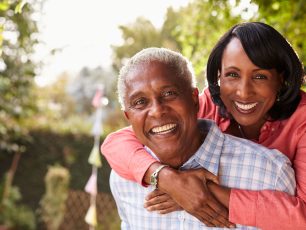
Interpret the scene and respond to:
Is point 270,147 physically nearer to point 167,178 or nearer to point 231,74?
point 231,74

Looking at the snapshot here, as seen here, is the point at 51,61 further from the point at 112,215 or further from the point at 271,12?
the point at 271,12

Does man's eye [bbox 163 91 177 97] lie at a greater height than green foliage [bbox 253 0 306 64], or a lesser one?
lesser

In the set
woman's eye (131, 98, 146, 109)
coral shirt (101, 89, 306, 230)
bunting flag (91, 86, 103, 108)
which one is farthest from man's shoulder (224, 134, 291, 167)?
bunting flag (91, 86, 103, 108)

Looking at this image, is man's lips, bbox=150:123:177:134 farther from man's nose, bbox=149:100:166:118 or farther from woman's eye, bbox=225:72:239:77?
woman's eye, bbox=225:72:239:77

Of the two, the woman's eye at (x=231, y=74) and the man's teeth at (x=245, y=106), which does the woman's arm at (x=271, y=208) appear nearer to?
the man's teeth at (x=245, y=106)

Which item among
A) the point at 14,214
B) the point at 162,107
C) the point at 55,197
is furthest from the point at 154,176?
the point at 14,214

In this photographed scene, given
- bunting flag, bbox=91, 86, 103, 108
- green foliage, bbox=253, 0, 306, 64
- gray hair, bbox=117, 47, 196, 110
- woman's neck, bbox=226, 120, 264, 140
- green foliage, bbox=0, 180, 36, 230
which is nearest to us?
gray hair, bbox=117, 47, 196, 110

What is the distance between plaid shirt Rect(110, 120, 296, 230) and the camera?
2.03 m

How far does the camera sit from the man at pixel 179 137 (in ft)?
6.79

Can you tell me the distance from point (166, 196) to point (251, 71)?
68cm

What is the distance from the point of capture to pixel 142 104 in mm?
2160

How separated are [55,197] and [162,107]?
782 cm

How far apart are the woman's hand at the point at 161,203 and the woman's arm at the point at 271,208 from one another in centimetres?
27

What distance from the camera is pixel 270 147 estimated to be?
2.34 metres
